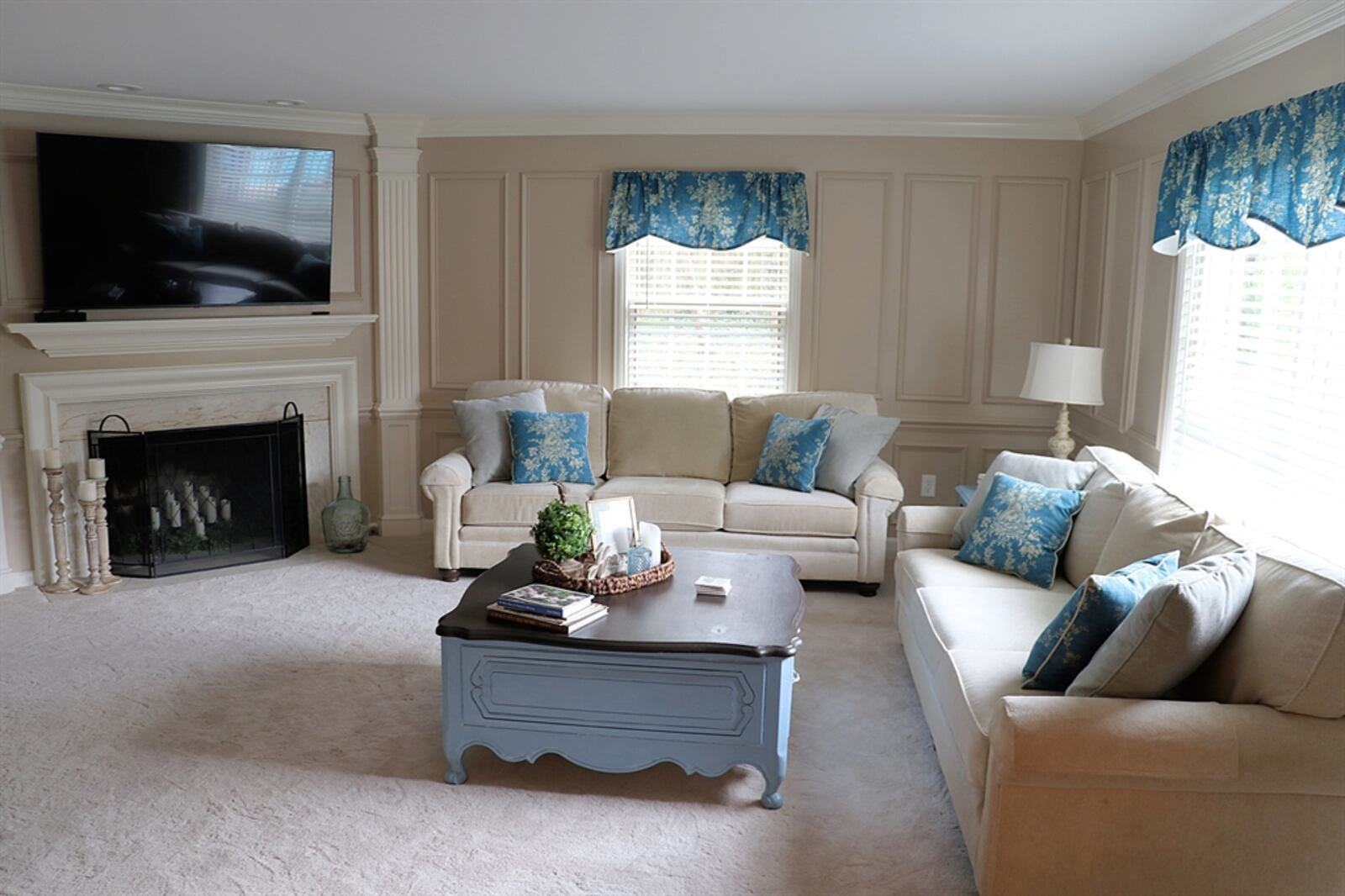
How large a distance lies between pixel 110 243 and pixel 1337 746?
209 inches

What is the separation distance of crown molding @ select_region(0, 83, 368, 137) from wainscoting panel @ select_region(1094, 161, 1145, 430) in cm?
397

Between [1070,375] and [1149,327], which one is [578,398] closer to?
[1070,375]

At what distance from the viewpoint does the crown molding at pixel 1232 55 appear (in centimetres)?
324

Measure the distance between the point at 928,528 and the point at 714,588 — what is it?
1.29m

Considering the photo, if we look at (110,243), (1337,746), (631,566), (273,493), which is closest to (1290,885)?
(1337,746)

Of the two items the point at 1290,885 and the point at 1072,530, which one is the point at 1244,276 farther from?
the point at 1290,885

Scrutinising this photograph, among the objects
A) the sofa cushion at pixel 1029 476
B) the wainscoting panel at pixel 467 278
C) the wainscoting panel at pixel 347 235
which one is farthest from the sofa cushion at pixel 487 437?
the sofa cushion at pixel 1029 476

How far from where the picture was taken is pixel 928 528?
4379mm

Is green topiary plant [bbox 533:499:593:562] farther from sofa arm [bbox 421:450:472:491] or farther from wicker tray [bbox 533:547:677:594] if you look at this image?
sofa arm [bbox 421:450:472:491]

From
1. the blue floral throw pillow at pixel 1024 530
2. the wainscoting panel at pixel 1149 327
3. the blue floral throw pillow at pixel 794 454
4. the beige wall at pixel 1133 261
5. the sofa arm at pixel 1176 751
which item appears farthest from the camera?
the blue floral throw pillow at pixel 794 454

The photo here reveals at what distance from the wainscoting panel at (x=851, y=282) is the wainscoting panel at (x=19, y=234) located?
393 centimetres

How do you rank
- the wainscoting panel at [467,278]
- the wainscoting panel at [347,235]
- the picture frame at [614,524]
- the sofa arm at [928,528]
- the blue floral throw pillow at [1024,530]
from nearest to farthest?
the picture frame at [614,524] → the blue floral throw pillow at [1024,530] → the sofa arm at [928,528] → the wainscoting panel at [347,235] → the wainscoting panel at [467,278]

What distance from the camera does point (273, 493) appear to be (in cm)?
571

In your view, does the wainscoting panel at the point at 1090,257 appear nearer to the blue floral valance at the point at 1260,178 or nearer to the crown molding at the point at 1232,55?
the crown molding at the point at 1232,55
